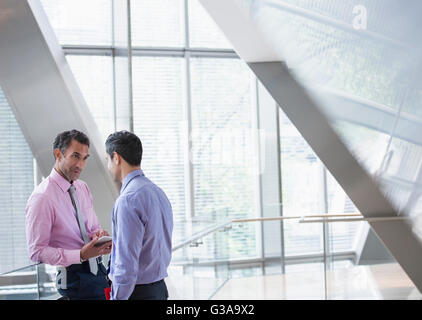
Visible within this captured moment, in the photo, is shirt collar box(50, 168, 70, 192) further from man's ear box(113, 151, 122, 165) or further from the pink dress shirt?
man's ear box(113, 151, 122, 165)

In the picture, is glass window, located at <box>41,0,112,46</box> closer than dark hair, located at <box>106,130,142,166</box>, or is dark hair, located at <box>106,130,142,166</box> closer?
dark hair, located at <box>106,130,142,166</box>

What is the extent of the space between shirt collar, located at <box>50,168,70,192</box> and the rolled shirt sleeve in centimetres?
44

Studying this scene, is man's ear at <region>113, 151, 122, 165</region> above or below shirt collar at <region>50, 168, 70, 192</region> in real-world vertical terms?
above

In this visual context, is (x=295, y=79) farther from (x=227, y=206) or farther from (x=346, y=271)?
(x=227, y=206)

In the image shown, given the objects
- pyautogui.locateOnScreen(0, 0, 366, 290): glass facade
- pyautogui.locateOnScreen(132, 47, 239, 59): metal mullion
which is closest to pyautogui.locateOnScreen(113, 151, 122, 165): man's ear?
pyautogui.locateOnScreen(0, 0, 366, 290): glass facade

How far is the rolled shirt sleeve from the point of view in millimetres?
1868

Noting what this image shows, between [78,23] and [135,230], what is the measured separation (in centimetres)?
613

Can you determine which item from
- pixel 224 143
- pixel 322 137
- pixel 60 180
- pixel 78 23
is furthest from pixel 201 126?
pixel 60 180

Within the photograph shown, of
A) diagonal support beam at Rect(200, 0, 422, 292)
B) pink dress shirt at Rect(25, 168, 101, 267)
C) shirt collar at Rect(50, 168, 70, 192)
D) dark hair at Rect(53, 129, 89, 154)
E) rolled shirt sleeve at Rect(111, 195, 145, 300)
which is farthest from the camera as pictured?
diagonal support beam at Rect(200, 0, 422, 292)

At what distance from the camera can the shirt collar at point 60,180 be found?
88.7 inches

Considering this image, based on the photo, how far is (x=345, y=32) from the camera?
280 cm
